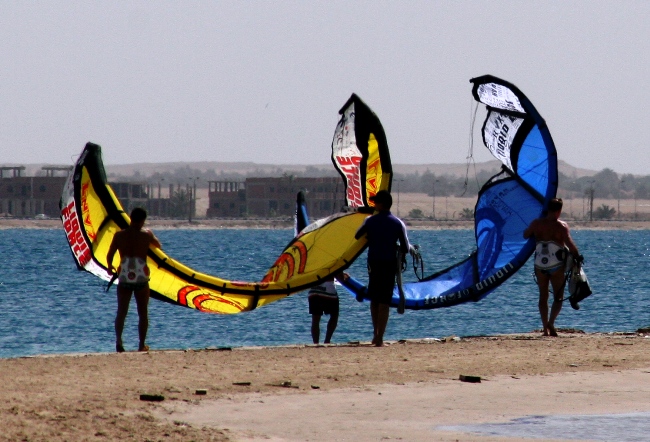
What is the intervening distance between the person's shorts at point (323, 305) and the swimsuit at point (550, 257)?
2473 millimetres

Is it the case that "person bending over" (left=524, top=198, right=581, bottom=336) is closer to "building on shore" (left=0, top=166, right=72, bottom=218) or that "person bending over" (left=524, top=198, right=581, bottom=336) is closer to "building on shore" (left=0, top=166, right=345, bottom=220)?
"building on shore" (left=0, top=166, right=345, bottom=220)

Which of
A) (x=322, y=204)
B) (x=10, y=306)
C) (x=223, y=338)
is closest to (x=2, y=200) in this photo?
(x=322, y=204)

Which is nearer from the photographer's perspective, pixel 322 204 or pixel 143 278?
pixel 143 278

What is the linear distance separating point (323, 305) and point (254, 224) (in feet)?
419

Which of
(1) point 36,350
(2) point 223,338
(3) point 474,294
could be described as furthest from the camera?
(2) point 223,338

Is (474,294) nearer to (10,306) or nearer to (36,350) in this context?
(36,350)

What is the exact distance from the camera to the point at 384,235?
1194cm

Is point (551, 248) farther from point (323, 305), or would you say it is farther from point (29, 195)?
point (29, 195)

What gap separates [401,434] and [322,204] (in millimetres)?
109844

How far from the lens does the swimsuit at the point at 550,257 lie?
12734 millimetres

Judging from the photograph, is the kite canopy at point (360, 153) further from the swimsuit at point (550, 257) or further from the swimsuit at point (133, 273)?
the swimsuit at point (133, 273)

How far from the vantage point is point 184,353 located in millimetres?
11383

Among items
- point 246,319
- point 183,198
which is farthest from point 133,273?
point 183,198

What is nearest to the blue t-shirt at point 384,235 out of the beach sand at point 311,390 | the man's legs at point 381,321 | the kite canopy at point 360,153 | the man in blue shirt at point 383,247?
the man in blue shirt at point 383,247
